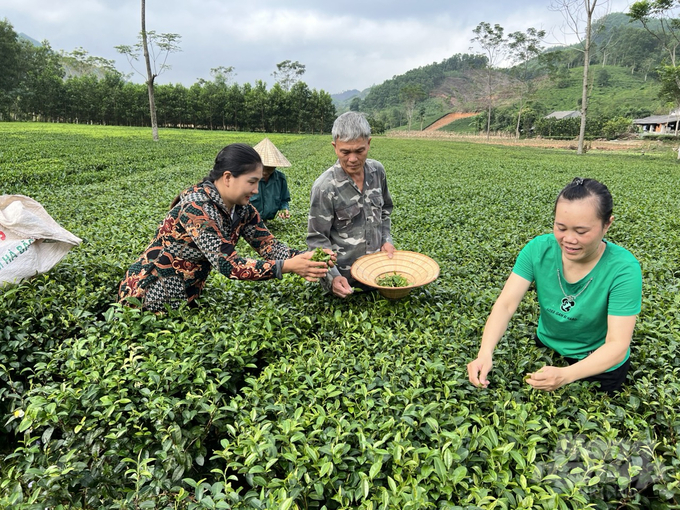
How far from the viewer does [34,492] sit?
4.79ft

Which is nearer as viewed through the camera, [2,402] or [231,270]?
[2,402]

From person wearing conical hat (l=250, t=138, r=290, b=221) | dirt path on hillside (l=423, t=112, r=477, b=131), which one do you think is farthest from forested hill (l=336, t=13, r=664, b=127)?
person wearing conical hat (l=250, t=138, r=290, b=221)

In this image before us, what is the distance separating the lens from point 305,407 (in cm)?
185

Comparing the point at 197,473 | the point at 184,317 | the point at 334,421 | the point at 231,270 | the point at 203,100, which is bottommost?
the point at 197,473

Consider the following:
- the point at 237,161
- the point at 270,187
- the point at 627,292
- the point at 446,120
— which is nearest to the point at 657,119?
the point at 446,120

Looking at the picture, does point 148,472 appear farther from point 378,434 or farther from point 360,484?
point 378,434

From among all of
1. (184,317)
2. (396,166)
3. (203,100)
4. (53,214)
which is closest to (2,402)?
(184,317)

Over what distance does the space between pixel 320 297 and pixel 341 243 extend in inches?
18.0

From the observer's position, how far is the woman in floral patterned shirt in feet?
7.64

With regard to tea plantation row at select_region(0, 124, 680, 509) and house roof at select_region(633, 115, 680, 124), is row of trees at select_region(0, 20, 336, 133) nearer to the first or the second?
house roof at select_region(633, 115, 680, 124)

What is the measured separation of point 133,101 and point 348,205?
59.4m

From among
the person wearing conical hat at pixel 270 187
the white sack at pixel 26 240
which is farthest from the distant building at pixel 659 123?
the white sack at pixel 26 240

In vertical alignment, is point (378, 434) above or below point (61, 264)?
below

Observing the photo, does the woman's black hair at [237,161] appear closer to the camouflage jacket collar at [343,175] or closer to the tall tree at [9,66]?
the camouflage jacket collar at [343,175]
